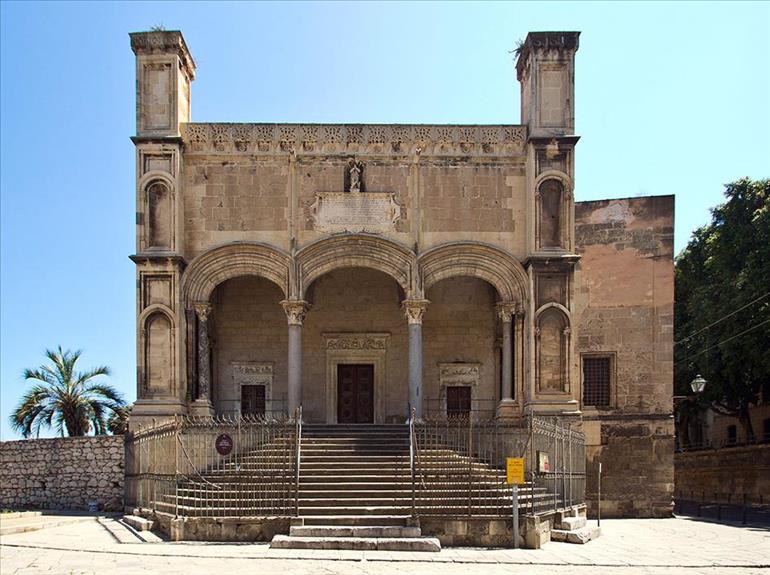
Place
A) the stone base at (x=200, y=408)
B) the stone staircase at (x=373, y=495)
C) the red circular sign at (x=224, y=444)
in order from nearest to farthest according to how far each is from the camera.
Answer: the stone staircase at (x=373, y=495) < the red circular sign at (x=224, y=444) < the stone base at (x=200, y=408)

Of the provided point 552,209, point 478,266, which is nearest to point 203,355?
point 478,266

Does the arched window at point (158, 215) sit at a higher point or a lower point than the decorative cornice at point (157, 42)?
lower

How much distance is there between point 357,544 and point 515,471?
288 centimetres

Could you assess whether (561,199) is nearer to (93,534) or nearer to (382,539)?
(382,539)

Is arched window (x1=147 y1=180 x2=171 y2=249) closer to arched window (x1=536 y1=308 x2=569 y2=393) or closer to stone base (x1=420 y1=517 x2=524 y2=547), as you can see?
arched window (x1=536 y1=308 x2=569 y2=393)

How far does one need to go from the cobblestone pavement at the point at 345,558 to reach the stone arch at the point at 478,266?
749 cm

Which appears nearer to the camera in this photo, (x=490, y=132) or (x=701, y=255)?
(x=490, y=132)

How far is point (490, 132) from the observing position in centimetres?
2322

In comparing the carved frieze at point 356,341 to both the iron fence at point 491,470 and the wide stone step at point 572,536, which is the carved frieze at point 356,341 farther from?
the wide stone step at point 572,536

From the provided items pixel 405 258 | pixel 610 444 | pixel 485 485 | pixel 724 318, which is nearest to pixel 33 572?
pixel 485 485

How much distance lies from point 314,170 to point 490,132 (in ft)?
14.7

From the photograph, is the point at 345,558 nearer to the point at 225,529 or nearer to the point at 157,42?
the point at 225,529

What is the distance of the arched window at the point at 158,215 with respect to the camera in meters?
22.4

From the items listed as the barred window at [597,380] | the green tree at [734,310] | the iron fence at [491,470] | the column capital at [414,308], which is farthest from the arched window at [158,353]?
the green tree at [734,310]
